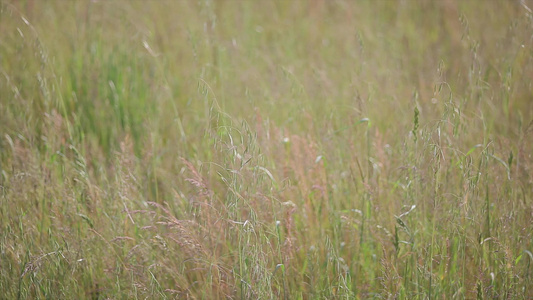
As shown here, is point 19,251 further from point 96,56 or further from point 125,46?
point 125,46

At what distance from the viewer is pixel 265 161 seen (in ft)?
7.15

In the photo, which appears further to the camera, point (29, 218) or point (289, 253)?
point (29, 218)

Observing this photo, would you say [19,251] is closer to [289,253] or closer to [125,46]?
[289,253]

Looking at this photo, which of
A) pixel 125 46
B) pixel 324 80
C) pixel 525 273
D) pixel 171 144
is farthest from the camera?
pixel 125 46

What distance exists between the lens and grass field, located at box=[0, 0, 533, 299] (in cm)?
167

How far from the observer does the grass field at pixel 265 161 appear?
1.67 m

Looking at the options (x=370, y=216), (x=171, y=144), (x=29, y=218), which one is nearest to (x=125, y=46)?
(x=171, y=144)

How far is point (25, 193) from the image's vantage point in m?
1.99

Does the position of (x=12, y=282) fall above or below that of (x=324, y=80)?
below

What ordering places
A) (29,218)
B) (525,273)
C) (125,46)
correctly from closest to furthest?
(525,273), (29,218), (125,46)

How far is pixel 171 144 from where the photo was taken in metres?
2.70

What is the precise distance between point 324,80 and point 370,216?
1165 mm

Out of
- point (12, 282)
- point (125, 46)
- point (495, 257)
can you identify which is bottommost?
point (12, 282)

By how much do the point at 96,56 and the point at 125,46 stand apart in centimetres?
29
